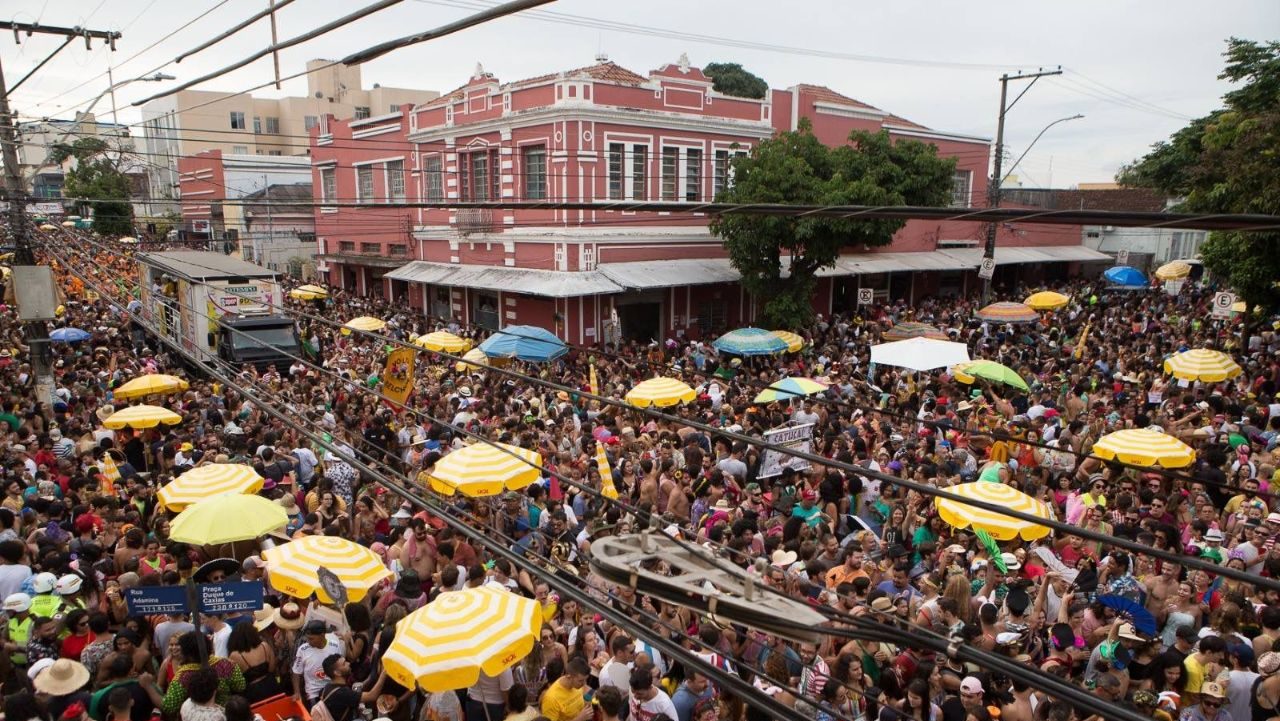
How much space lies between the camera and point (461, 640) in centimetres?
528

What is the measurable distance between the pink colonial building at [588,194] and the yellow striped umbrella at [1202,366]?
1207 cm

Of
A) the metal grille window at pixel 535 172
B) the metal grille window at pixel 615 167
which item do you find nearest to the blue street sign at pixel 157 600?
the metal grille window at pixel 615 167

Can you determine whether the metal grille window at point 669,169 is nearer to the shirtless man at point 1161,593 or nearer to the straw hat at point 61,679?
the shirtless man at point 1161,593

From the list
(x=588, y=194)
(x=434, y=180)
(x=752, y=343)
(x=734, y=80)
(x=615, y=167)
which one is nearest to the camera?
(x=752, y=343)

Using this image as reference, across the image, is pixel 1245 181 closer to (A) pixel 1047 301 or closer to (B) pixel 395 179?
(A) pixel 1047 301

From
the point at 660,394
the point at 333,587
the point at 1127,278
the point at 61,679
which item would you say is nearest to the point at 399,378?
the point at 333,587

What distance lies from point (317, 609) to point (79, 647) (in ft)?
5.49

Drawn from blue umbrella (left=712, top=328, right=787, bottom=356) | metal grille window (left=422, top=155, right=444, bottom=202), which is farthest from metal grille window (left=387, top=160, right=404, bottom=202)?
blue umbrella (left=712, top=328, right=787, bottom=356)

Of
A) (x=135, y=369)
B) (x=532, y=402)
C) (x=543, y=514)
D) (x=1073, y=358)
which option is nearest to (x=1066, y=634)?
(x=543, y=514)

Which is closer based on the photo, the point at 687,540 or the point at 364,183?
the point at 687,540

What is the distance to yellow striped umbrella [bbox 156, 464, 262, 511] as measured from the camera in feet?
27.9

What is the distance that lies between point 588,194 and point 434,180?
7594mm

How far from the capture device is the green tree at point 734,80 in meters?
50.7

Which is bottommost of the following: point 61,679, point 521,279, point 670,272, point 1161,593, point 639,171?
point 61,679
